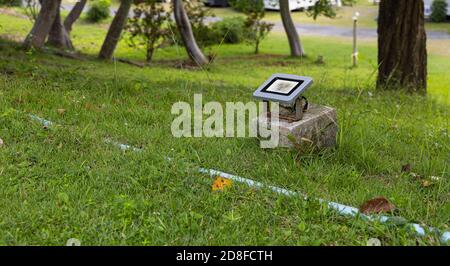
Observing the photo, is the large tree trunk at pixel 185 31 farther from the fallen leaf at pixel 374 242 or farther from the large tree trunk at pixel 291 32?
the fallen leaf at pixel 374 242

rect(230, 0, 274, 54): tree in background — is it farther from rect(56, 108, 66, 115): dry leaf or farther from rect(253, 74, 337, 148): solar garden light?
rect(253, 74, 337, 148): solar garden light

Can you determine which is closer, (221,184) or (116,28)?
(221,184)

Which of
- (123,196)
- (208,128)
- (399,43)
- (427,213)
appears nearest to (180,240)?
(123,196)

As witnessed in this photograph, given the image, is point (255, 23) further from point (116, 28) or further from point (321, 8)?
point (116, 28)

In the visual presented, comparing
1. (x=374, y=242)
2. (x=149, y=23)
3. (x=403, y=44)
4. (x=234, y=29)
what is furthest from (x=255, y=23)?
(x=374, y=242)

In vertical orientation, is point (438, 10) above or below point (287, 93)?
below

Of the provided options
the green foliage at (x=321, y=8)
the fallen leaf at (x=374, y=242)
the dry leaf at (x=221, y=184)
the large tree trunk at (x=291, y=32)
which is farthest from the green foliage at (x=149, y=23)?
the fallen leaf at (x=374, y=242)

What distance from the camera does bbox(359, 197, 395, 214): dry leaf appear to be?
3096 mm

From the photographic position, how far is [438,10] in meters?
24.7

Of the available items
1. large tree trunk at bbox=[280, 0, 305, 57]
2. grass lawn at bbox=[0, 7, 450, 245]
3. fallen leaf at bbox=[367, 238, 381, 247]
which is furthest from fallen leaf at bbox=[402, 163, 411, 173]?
large tree trunk at bbox=[280, 0, 305, 57]

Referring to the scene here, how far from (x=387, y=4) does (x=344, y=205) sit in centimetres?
576

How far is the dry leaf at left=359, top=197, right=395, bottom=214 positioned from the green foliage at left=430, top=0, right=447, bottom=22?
2372 cm

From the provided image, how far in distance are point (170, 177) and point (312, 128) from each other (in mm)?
1097

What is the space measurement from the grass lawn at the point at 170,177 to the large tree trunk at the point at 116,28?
7149 millimetres
